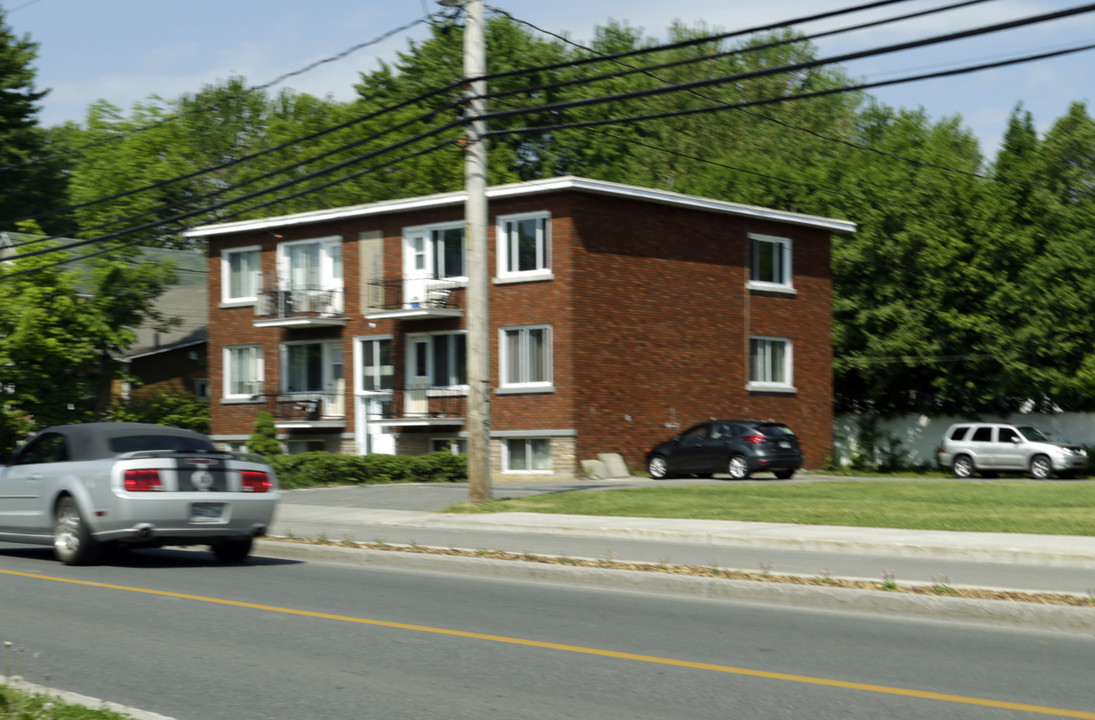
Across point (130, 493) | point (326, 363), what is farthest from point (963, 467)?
point (130, 493)

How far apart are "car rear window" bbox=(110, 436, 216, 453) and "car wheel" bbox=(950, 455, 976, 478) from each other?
28.7m

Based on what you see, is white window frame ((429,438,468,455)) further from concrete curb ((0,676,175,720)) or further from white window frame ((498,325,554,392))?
concrete curb ((0,676,175,720))

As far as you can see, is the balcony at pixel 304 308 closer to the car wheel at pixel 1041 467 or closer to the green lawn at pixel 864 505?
the green lawn at pixel 864 505

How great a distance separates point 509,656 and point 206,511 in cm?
654

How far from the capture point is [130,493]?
46.1 feet

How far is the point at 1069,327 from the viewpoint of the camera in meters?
41.0

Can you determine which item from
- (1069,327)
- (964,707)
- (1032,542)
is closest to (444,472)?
(1032,542)

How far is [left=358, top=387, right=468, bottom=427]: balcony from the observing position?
36.8 meters

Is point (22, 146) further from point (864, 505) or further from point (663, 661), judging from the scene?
point (663, 661)

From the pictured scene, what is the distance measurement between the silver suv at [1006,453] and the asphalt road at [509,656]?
28082 millimetres

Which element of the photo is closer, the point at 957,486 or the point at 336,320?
the point at 957,486

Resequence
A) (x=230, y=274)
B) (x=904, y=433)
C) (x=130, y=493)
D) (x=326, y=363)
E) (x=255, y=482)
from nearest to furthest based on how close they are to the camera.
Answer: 1. (x=130, y=493)
2. (x=255, y=482)
3. (x=326, y=363)
4. (x=230, y=274)
5. (x=904, y=433)

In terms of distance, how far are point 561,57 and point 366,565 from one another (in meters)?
52.0

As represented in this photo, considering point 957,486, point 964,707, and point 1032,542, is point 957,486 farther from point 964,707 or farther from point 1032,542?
point 964,707
